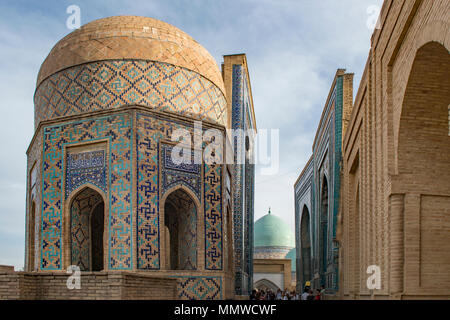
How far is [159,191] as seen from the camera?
830cm

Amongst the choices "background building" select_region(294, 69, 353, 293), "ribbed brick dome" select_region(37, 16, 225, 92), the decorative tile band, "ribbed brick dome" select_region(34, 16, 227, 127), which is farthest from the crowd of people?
"ribbed brick dome" select_region(37, 16, 225, 92)

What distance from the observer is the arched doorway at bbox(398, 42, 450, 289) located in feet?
16.6

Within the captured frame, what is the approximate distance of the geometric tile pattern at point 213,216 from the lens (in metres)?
8.70

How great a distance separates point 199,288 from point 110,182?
215 cm

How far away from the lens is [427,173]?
5.18 meters

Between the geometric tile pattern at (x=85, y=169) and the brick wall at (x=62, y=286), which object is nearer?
the brick wall at (x=62, y=286)

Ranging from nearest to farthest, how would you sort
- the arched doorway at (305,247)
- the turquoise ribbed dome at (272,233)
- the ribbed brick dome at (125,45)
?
the ribbed brick dome at (125,45), the arched doorway at (305,247), the turquoise ribbed dome at (272,233)

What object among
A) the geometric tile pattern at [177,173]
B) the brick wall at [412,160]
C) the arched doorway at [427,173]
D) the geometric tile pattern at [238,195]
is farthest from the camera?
the geometric tile pattern at [238,195]

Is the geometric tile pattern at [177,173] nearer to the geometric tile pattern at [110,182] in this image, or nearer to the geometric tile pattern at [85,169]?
the geometric tile pattern at [110,182]

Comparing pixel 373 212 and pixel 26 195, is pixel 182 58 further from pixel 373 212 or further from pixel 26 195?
pixel 373 212

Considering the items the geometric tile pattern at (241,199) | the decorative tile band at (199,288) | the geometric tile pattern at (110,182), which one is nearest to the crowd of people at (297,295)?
the geometric tile pattern at (241,199)

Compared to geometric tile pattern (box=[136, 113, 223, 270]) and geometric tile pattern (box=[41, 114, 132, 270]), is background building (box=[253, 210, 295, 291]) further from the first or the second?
geometric tile pattern (box=[41, 114, 132, 270])

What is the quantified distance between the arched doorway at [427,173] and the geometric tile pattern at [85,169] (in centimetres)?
477

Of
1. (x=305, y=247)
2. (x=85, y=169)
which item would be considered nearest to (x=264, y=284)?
(x=305, y=247)
